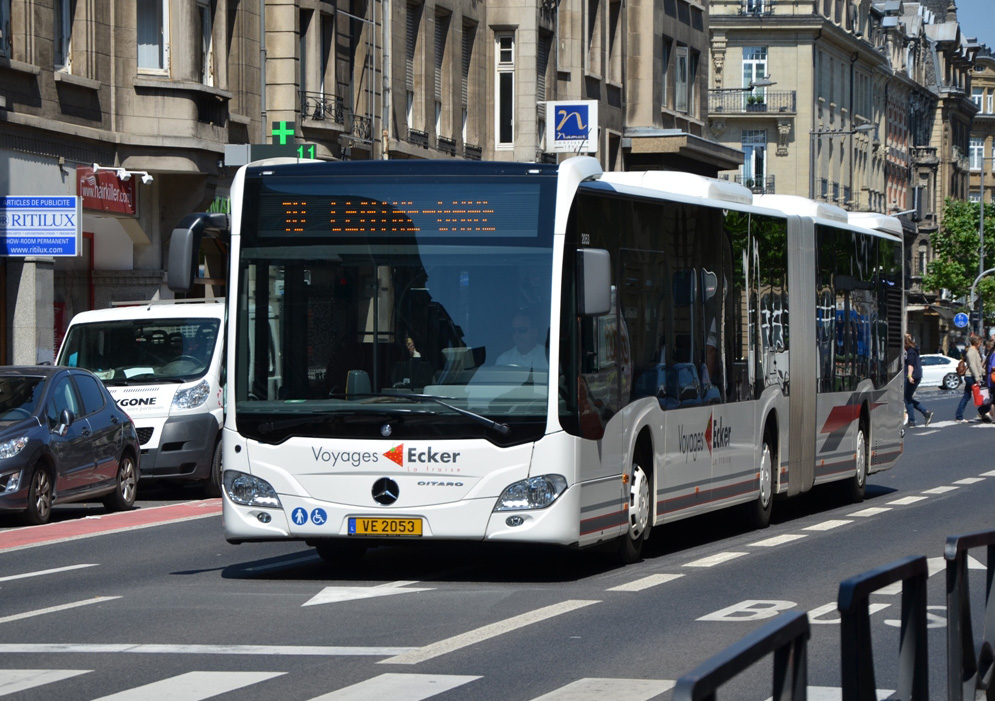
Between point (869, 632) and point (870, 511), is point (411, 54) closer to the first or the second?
point (870, 511)

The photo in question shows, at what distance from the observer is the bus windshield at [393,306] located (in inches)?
490

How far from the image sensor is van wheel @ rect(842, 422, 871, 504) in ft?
68.2

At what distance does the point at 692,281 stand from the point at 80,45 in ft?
52.7

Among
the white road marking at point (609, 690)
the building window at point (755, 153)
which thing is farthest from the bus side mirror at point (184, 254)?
the building window at point (755, 153)

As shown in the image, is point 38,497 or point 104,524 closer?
point 38,497

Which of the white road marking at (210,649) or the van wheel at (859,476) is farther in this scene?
the van wheel at (859,476)

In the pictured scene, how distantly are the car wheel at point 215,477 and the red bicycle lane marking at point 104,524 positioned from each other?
33.8 inches

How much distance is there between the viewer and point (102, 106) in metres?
29.7

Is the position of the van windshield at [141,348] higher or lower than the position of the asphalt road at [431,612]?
higher

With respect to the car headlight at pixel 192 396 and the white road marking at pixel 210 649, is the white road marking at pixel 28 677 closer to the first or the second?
the white road marking at pixel 210 649

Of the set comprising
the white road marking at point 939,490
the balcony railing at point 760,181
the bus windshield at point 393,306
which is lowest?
the white road marking at point 939,490

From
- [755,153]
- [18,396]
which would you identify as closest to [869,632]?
[18,396]

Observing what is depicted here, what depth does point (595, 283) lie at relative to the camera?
1236cm

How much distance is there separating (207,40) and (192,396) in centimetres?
1166
